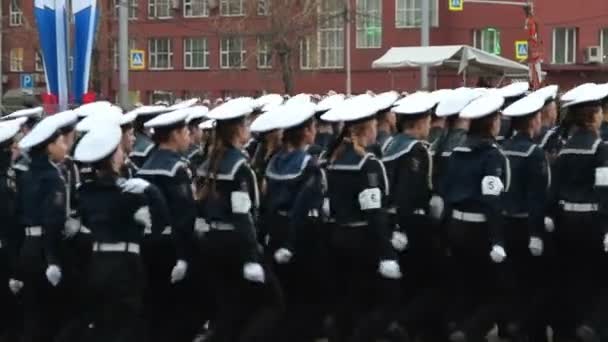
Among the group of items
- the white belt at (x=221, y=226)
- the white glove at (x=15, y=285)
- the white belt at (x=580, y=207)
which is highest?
the white belt at (x=580, y=207)

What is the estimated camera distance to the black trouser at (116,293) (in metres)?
8.88

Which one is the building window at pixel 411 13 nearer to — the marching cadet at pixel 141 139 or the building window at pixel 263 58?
the building window at pixel 263 58

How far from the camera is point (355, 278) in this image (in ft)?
32.5

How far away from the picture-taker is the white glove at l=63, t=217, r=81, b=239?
9742 millimetres

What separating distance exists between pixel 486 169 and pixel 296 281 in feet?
5.81

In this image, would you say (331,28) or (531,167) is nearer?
(531,167)

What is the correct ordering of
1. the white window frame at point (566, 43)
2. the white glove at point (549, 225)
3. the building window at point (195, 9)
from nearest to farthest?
the white glove at point (549, 225) < the white window frame at point (566, 43) < the building window at point (195, 9)

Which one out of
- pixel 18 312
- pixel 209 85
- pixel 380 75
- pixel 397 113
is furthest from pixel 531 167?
pixel 209 85

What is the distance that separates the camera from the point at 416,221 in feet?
34.6

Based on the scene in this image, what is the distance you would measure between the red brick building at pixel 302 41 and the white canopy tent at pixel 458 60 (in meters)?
23.4

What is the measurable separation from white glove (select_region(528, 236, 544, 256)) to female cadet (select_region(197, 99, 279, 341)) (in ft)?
6.95

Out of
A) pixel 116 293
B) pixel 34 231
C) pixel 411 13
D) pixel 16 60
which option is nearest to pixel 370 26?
pixel 411 13

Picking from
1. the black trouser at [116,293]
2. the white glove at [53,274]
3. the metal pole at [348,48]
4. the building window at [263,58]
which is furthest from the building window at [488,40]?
the black trouser at [116,293]

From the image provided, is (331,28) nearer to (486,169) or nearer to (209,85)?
(209,85)
